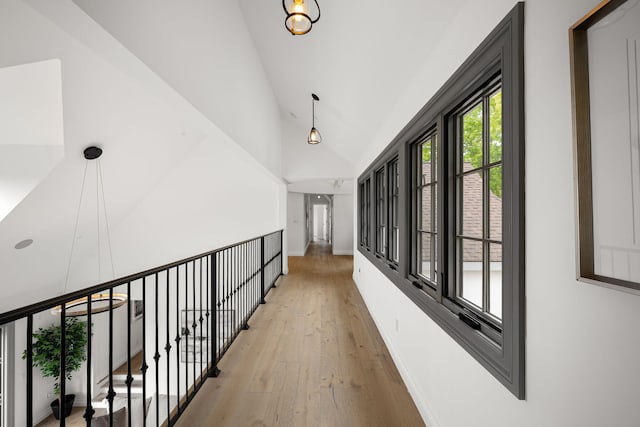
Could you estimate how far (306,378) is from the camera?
2.52m

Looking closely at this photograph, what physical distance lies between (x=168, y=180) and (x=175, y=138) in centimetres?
192

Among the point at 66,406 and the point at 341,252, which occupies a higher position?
the point at 341,252

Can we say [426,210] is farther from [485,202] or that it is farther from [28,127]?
[28,127]

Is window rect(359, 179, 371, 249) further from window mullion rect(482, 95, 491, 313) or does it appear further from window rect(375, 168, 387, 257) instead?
window mullion rect(482, 95, 491, 313)

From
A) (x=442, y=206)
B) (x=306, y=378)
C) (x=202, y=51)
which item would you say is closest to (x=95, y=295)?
(x=306, y=378)

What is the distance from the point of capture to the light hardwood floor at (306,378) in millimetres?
2035

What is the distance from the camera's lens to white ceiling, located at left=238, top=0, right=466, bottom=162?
5.90 feet

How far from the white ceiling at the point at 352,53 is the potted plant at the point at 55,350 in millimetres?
5965

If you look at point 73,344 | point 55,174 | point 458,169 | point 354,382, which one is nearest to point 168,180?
point 55,174

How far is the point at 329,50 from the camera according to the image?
2916mm

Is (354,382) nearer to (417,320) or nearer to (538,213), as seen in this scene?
(417,320)

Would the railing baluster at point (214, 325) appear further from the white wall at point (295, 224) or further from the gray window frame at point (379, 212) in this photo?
the white wall at point (295, 224)

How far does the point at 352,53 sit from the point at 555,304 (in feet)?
7.83

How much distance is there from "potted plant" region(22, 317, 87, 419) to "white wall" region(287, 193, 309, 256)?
6.16m
